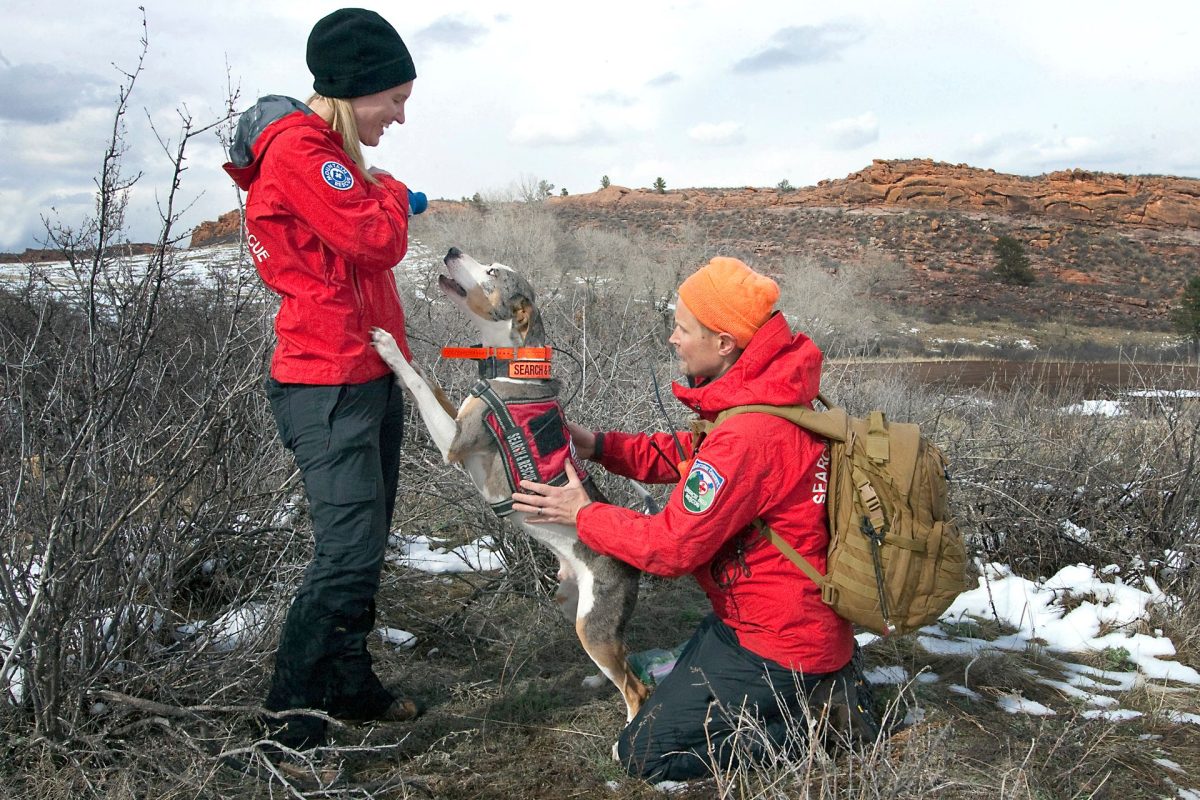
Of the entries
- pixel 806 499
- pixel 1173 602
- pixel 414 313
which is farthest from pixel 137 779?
pixel 414 313

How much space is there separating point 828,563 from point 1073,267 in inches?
1818

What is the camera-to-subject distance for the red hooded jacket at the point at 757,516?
110 inches

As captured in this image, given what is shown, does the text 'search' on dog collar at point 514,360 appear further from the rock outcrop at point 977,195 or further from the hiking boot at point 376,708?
the rock outcrop at point 977,195

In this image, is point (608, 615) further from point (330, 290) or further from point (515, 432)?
point (330, 290)

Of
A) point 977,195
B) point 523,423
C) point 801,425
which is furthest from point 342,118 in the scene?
point 977,195

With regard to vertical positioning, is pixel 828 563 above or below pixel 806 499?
below

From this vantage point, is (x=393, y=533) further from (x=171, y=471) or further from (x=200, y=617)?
(x=171, y=471)

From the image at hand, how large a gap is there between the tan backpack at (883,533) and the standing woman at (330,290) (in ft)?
3.78

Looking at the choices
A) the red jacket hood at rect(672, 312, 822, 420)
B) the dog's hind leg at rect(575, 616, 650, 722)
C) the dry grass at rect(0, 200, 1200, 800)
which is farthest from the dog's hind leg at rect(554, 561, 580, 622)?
the red jacket hood at rect(672, 312, 822, 420)

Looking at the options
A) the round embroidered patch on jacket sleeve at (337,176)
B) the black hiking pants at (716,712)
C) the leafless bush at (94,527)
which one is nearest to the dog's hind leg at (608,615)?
the black hiking pants at (716,712)

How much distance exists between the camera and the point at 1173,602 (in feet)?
15.1

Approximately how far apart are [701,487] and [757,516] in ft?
0.79

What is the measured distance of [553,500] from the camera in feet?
9.90

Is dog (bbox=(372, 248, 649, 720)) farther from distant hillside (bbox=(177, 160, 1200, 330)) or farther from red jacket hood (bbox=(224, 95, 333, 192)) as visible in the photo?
distant hillside (bbox=(177, 160, 1200, 330))
